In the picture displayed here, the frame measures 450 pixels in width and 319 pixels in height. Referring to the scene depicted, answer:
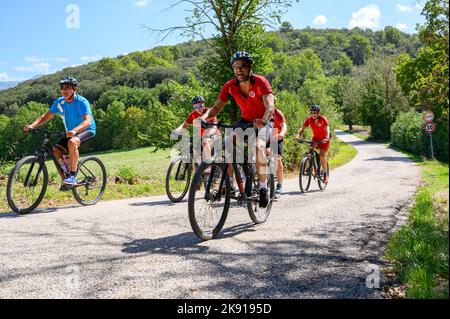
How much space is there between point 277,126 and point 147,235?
14.8ft

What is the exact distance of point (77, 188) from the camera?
27.1 feet

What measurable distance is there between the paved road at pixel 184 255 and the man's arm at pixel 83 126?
4.84ft

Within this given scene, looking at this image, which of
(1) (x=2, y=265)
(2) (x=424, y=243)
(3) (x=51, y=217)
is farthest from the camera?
(3) (x=51, y=217)

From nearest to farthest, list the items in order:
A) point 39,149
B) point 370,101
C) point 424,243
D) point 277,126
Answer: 1. point 424,243
2. point 39,149
3. point 277,126
4. point 370,101

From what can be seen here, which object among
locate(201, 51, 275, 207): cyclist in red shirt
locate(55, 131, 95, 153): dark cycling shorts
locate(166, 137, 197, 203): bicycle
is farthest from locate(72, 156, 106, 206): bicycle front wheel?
locate(201, 51, 275, 207): cyclist in red shirt

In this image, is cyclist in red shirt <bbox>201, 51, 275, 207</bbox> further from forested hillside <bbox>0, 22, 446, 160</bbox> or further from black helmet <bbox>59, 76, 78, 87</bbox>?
forested hillside <bbox>0, 22, 446, 160</bbox>

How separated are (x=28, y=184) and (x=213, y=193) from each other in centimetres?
411

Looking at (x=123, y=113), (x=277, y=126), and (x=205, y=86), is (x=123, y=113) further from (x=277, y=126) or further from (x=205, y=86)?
(x=277, y=126)

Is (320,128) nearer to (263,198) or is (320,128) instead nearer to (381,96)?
(263,198)

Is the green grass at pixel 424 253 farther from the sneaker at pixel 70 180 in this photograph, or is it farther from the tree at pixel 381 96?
the tree at pixel 381 96

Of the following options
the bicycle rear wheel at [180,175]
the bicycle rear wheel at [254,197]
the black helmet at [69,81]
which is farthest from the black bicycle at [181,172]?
the bicycle rear wheel at [254,197]

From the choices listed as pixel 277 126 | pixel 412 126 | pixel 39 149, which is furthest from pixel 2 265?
pixel 412 126

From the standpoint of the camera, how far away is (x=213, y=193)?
5.07 metres

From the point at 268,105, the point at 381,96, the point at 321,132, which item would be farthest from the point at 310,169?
the point at 381,96
